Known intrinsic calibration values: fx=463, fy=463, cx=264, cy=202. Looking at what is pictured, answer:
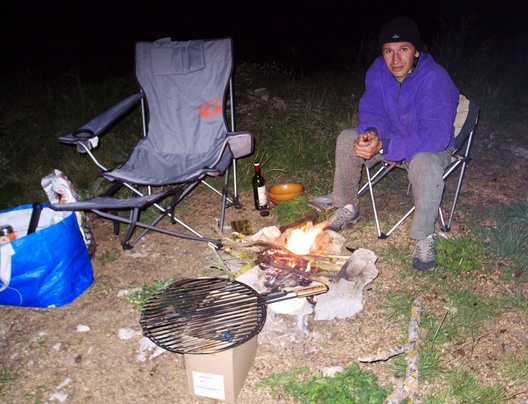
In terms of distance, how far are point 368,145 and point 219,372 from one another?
63.6 inches

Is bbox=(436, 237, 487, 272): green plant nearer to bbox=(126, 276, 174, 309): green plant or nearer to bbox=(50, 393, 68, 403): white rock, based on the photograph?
bbox=(126, 276, 174, 309): green plant

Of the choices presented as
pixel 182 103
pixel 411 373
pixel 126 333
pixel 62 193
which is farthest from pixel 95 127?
pixel 411 373

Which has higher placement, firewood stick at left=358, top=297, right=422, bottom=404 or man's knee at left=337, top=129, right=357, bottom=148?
man's knee at left=337, top=129, right=357, bottom=148

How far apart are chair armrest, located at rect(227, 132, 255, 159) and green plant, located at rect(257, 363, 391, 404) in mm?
1560

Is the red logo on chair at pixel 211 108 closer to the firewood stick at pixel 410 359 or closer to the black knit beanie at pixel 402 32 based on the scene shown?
the black knit beanie at pixel 402 32

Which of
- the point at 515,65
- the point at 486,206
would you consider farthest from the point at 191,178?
the point at 515,65

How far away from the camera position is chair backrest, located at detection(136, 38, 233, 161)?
139 inches

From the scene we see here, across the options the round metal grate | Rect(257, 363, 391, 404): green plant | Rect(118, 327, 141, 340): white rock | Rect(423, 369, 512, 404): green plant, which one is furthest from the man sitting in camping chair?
Rect(118, 327, 141, 340): white rock

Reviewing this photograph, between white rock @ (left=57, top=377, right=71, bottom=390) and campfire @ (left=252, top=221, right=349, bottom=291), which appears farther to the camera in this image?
campfire @ (left=252, top=221, right=349, bottom=291)

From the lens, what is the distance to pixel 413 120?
293 cm

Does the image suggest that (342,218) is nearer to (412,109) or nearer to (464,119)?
(412,109)

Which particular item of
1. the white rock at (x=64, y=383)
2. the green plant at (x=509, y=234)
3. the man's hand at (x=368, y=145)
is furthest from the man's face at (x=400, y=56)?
the white rock at (x=64, y=383)

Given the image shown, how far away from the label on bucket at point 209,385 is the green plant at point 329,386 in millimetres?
196

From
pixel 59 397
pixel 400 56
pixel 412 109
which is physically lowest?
pixel 59 397
